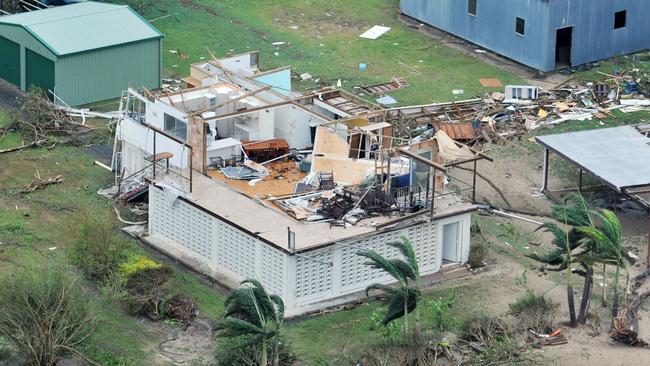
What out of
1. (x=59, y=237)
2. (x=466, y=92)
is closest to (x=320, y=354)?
(x=59, y=237)

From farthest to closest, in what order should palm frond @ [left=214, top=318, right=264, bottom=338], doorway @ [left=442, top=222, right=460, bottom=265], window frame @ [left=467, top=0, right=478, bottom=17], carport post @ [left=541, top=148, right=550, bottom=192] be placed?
window frame @ [left=467, top=0, right=478, bottom=17]
carport post @ [left=541, top=148, right=550, bottom=192]
doorway @ [left=442, top=222, right=460, bottom=265]
palm frond @ [left=214, top=318, right=264, bottom=338]

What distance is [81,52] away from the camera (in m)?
55.8

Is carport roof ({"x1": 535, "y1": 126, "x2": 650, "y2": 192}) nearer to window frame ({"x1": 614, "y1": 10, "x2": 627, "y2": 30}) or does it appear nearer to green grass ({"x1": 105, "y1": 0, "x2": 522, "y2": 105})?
green grass ({"x1": 105, "y1": 0, "x2": 522, "y2": 105})

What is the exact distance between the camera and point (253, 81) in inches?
1993

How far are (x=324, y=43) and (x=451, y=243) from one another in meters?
20.1

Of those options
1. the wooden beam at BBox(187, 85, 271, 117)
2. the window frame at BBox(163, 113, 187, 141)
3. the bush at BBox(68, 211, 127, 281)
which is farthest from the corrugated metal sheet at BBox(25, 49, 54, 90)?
the bush at BBox(68, 211, 127, 281)

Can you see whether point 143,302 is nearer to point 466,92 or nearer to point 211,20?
point 466,92

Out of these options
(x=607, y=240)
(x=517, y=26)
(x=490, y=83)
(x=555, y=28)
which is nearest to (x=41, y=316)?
(x=607, y=240)

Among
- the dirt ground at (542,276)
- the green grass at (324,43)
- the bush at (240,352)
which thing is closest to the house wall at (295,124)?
the dirt ground at (542,276)

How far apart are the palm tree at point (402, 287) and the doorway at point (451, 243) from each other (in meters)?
4.41

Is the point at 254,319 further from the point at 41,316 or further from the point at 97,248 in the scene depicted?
the point at 97,248

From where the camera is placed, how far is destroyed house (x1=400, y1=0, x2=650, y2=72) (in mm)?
59625

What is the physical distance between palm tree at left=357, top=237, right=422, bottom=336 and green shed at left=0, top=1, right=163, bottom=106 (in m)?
18.7

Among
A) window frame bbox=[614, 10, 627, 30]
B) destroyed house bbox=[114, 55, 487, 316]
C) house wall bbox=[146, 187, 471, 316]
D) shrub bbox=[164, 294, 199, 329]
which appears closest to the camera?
shrub bbox=[164, 294, 199, 329]
